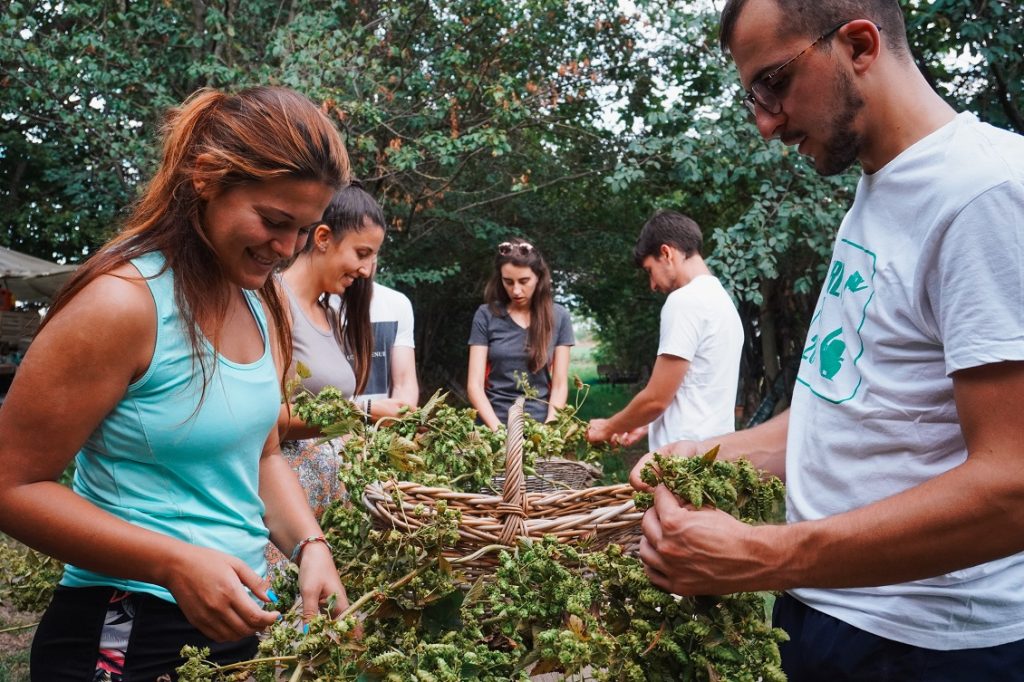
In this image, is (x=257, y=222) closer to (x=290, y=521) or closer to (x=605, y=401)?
(x=290, y=521)

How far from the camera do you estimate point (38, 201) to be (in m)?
13.6

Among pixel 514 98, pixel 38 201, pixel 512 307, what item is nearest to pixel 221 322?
pixel 512 307

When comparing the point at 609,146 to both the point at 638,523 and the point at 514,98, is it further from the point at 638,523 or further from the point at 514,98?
the point at 638,523

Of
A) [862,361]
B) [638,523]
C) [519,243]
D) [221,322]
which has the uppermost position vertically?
[519,243]

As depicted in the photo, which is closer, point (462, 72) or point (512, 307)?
point (512, 307)

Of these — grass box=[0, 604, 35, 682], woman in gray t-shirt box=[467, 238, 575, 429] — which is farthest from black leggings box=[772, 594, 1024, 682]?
grass box=[0, 604, 35, 682]

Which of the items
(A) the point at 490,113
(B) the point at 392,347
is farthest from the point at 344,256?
(A) the point at 490,113

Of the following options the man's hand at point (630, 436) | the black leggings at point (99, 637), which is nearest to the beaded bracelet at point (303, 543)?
the black leggings at point (99, 637)

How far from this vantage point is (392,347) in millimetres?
4121

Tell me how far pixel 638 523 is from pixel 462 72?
8.67 m

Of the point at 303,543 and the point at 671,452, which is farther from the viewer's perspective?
the point at 303,543

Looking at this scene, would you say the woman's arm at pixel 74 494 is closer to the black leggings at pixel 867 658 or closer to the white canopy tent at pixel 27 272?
the black leggings at pixel 867 658

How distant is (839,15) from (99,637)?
1676 millimetres

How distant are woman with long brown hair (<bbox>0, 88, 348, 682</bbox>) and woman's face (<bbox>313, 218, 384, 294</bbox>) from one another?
54.5 inches
